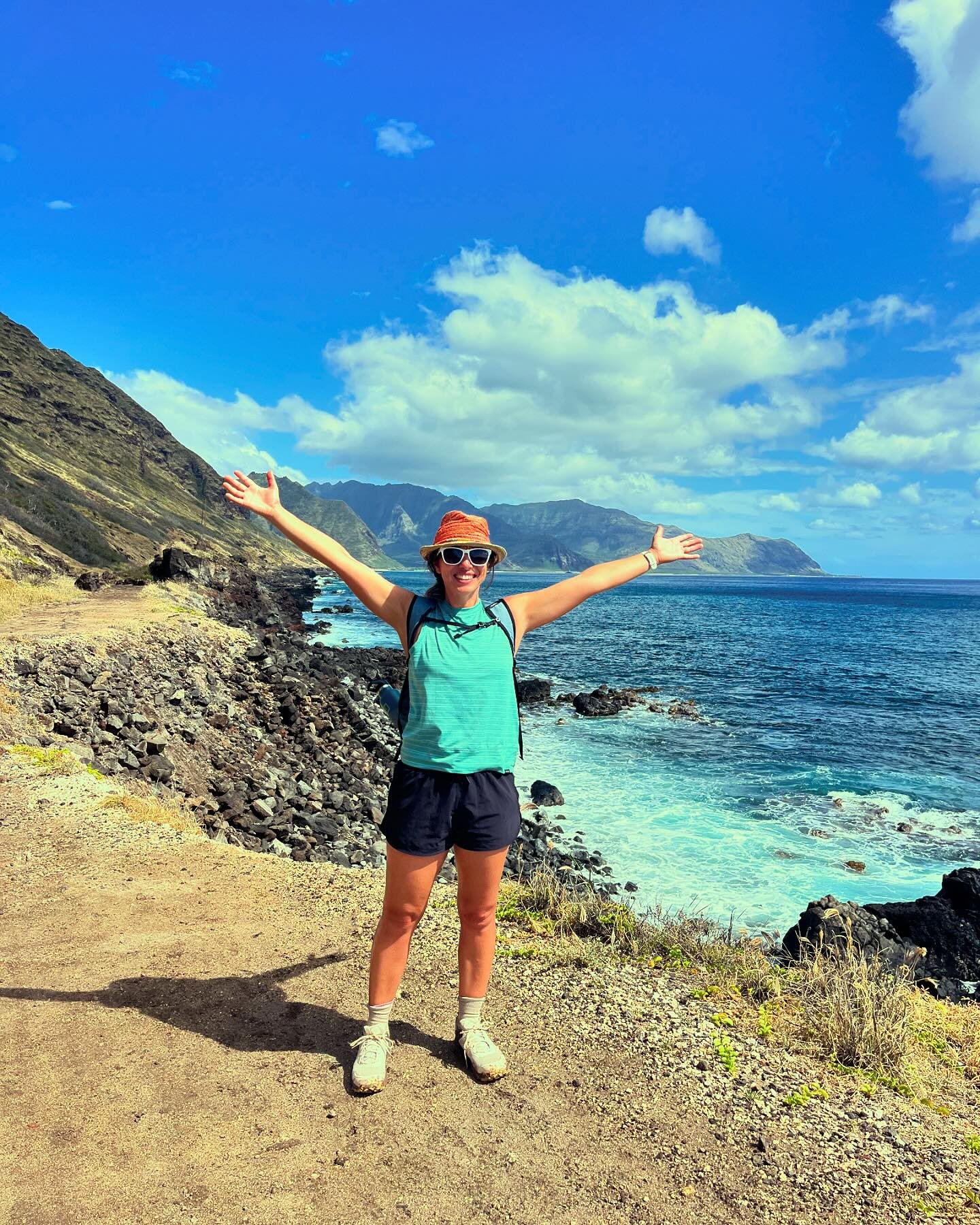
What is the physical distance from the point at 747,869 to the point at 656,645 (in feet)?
137

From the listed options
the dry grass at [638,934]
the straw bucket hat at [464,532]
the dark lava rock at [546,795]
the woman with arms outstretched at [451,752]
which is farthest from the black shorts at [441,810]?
the dark lava rock at [546,795]

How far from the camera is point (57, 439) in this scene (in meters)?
88.5

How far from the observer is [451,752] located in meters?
3.18

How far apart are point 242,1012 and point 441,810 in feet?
6.86

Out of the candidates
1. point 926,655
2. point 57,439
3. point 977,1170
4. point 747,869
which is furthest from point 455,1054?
point 57,439

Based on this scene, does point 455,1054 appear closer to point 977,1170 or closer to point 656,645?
point 977,1170

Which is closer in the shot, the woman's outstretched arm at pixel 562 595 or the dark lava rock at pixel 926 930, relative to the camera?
the woman's outstretched arm at pixel 562 595

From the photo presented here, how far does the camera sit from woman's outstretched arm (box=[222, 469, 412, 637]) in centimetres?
338

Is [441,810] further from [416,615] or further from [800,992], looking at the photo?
[800,992]

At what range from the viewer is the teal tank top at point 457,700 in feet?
10.5

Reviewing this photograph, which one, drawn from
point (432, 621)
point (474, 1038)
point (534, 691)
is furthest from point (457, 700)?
point (534, 691)

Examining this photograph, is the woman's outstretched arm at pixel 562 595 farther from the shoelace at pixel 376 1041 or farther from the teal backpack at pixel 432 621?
the shoelace at pixel 376 1041

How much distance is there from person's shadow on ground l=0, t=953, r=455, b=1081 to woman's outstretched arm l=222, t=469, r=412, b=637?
94.8 inches

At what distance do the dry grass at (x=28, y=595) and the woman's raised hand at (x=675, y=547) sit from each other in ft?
65.3
